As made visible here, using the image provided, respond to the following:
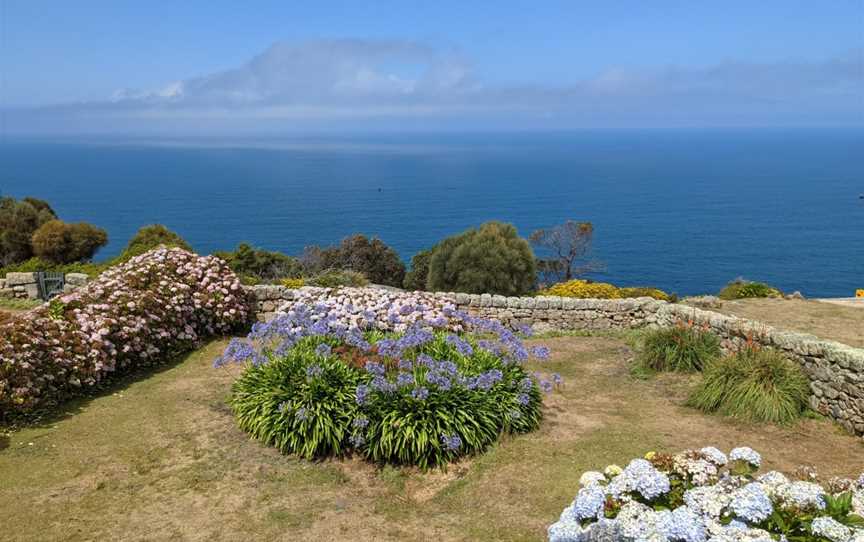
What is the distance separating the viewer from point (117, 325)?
12219mm

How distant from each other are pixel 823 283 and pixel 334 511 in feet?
275

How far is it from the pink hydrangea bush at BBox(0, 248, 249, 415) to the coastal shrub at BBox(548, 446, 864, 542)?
934cm

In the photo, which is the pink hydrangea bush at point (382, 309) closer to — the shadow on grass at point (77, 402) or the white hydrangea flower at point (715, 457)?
the shadow on grass at point (77, 402)

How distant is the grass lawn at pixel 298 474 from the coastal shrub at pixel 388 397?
0.27 meters

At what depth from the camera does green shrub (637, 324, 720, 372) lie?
11789 millimetres

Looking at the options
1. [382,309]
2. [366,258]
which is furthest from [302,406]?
[366,258]

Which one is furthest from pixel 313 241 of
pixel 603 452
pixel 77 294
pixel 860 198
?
pixel 860 198

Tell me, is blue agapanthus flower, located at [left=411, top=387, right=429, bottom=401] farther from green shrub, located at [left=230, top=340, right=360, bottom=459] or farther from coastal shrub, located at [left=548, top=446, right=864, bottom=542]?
coastal shrub, located at [left=548, top=446, right=864, bottom=542]

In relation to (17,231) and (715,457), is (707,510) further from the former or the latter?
(17,231)

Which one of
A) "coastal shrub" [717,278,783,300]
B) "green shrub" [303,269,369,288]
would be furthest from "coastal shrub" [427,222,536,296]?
"green shrub" [303,269,369,288]

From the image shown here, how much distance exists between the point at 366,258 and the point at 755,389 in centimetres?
3621

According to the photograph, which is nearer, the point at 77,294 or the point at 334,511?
the point at 334,511

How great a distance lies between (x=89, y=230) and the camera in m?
38.6

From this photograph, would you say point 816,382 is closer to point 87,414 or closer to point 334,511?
point 334,511
